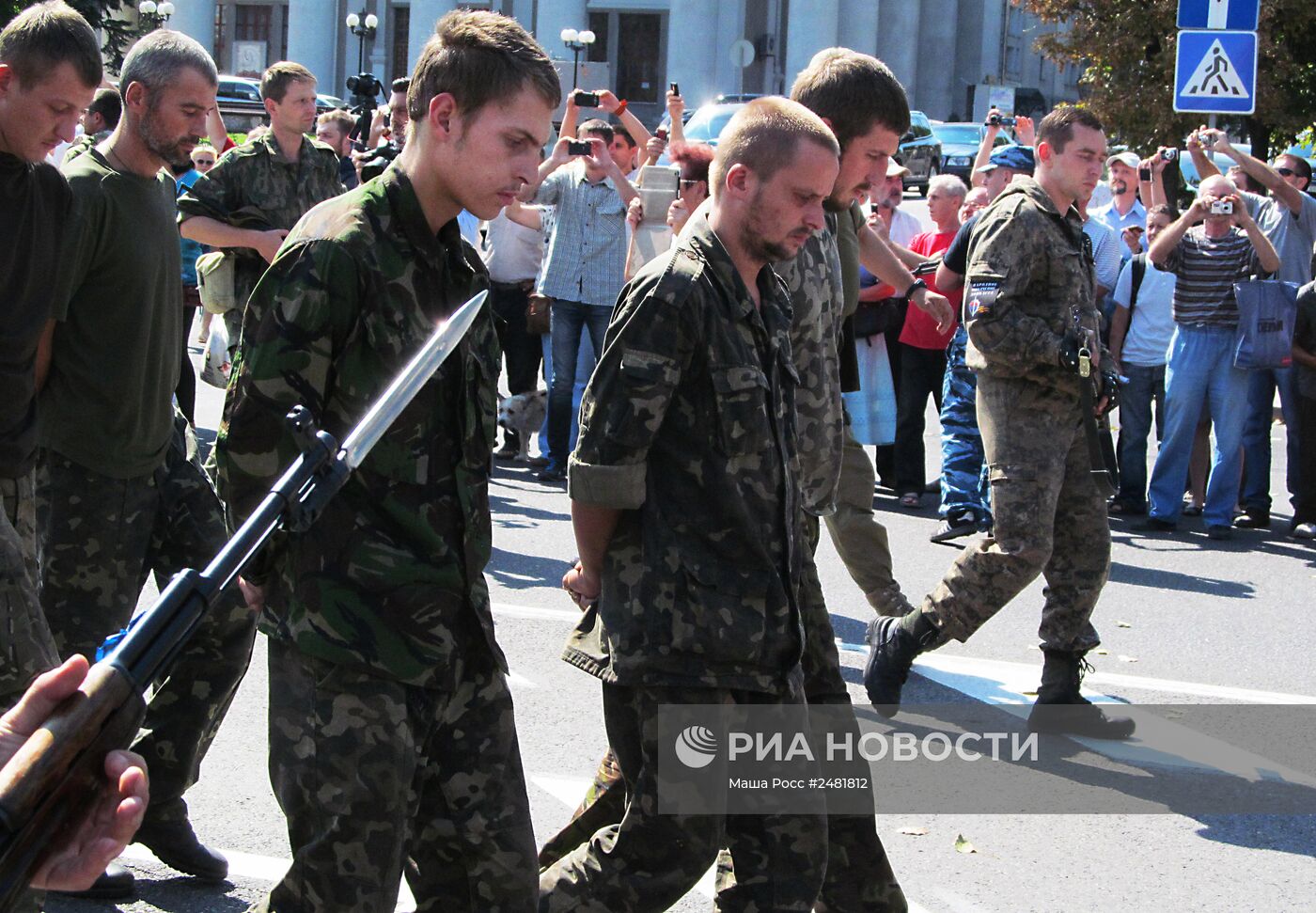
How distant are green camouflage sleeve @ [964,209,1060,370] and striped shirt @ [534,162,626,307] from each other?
486cm

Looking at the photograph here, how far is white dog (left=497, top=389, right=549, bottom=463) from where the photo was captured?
11297mm

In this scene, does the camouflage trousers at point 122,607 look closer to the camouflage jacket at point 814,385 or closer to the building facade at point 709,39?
the camouflage jacket at point 814,385

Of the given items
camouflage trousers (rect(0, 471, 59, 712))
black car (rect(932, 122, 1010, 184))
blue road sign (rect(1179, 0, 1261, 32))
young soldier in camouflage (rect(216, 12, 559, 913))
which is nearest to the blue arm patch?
young soldier in camouflage (rect(216, 12, 559, 913))

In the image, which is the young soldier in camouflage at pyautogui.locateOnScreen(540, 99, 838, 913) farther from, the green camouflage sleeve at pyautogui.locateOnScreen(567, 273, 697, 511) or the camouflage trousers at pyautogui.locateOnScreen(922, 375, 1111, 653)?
the camouflage trousers at pyautogui.locateOnScreen(922, 375, 1111, 653)

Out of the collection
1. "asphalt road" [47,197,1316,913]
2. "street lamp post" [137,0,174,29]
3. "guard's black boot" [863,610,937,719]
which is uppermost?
"street lamp post" [137,0,174,29]

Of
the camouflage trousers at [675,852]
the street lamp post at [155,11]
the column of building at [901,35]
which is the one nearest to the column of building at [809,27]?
the column of building at [901,35]

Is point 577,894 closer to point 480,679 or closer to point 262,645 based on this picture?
point 480,679

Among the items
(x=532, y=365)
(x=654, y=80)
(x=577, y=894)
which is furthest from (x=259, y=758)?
(x=654, y=80)

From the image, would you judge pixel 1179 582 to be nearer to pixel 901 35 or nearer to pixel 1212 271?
pixel 1212 271

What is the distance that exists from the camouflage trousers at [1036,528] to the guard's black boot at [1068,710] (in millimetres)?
70

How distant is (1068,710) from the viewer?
20.0 ft

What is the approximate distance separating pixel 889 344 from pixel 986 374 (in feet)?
17.6

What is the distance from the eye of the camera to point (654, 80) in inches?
2667

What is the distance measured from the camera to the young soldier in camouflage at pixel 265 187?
6098 millimetres
